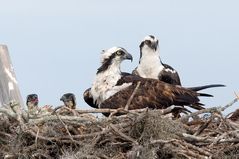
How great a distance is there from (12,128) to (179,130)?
1417 millimetres

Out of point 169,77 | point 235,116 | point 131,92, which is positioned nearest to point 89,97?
point 131,92

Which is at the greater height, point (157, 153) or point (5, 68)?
point (5, 68)

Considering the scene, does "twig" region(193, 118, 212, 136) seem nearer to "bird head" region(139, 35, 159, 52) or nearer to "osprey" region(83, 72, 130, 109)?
"osprey" region(83, 72, 130, 109)

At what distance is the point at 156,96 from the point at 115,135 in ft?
6.77

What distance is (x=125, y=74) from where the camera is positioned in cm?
930

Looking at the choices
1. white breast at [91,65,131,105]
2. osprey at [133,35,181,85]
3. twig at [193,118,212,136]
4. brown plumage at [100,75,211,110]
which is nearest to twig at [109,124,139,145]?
twig at [193,118,212,136]

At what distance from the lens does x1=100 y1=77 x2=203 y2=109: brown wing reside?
8.73 meters

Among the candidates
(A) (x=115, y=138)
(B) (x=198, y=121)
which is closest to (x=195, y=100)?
(B) (x=198, y=121)

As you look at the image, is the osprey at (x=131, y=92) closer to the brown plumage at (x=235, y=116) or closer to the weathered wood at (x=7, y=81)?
the weathered wood at (x=7, y=81)

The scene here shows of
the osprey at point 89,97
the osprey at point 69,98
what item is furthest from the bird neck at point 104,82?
the osprey at point 69,98

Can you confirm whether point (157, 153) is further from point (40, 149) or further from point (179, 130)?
point (40, 149)

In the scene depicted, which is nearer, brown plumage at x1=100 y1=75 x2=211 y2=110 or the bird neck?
brown plumage at x1=100 y1=75 x2=211 y2=110

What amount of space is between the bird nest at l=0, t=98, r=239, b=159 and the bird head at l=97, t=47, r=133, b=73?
207cm

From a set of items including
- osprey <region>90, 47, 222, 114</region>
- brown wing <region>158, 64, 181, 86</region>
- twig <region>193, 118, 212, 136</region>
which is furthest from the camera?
brown wing <region>158, 64, 181, 86</region>
